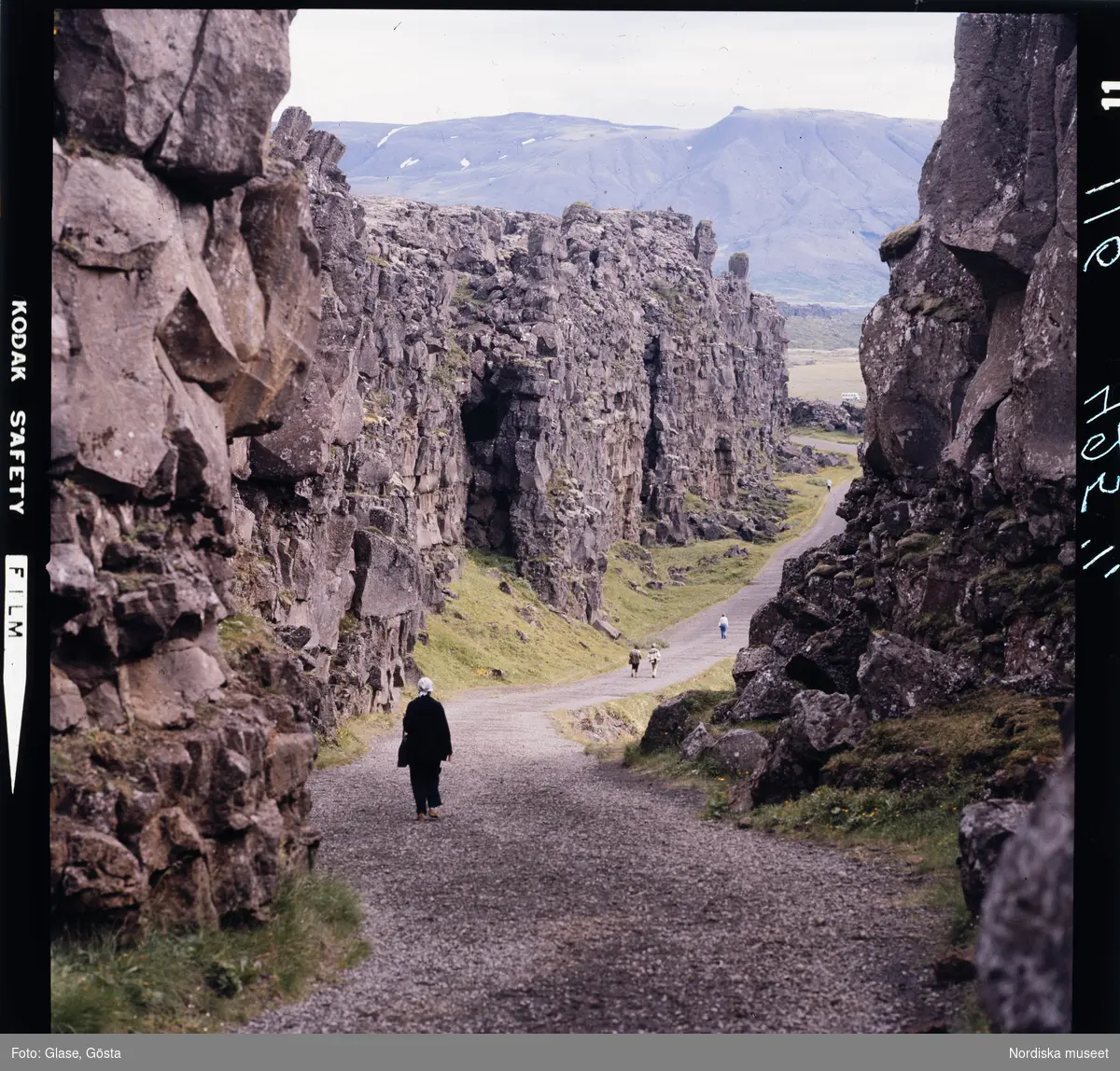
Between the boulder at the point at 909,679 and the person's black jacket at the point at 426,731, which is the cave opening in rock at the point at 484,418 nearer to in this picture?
the boulder at the point at 909,679

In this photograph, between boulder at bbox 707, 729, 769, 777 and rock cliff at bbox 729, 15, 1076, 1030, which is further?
boulder at bbox 707, 729, 769, 777

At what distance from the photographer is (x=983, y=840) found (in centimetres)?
1440

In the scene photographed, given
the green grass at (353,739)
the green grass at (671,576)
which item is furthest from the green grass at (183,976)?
the green grass at (671,576)

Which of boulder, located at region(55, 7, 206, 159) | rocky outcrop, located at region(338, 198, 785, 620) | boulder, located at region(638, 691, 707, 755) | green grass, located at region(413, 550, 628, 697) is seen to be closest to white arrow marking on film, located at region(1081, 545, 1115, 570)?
boulder, located at region(55, 7, 206, 159)

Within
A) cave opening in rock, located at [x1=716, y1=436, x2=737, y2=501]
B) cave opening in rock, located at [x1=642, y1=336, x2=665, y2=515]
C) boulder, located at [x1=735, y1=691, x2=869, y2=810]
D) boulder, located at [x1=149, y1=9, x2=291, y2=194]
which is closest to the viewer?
boulder, located at [x1=149, y1=9, x2=291, y2=194]

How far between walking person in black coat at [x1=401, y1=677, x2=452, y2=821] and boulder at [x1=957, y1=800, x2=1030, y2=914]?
9.95 m

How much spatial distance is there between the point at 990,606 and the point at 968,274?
8.58 meters

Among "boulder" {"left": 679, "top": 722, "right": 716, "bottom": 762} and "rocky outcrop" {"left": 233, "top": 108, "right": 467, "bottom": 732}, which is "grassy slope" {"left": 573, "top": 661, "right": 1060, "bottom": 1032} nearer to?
"boulder" {"left": 679, "top": 722, "right": 716, "bottom": 762}

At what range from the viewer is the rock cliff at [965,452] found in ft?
76.8

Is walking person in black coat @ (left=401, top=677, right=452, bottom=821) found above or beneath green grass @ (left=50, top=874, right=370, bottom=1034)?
beneath

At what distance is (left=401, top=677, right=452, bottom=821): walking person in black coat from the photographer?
22.8 meters

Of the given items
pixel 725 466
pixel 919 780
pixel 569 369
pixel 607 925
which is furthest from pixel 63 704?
pixel 725 466

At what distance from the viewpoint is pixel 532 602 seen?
80.1 m

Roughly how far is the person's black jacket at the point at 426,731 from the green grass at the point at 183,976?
26.5ft
